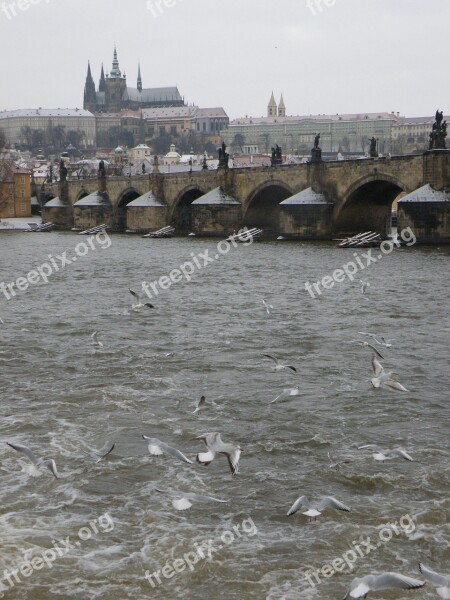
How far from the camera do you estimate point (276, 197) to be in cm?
5125

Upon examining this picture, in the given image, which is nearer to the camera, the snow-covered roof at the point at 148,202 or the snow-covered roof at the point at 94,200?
the snow-covered roof at the point at 148,202

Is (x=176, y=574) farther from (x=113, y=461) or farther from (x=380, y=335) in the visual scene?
(x=380, y=335)

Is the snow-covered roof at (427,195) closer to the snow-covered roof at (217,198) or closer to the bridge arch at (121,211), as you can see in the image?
the snow-covered roof at (217,198)

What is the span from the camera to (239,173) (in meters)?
50.1

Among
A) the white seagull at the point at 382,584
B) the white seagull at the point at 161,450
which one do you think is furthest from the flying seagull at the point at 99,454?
the white seagull at the point at 382,584

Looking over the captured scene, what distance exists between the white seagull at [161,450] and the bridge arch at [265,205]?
38907mm

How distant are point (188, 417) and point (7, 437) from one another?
233 centimetres

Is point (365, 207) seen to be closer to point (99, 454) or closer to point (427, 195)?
point (427, 195)

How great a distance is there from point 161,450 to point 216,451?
0.66 meters

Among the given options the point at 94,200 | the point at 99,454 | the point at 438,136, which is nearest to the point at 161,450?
the point at 99,454

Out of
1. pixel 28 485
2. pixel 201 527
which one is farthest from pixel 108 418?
pixel 201 527

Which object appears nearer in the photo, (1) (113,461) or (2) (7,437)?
(1) (113,461)

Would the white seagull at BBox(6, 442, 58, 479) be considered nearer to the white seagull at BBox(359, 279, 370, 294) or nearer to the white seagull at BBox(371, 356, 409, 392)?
the white seagull at BBox(371, 356, 409, 392)

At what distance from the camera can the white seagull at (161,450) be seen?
8.67 metres
